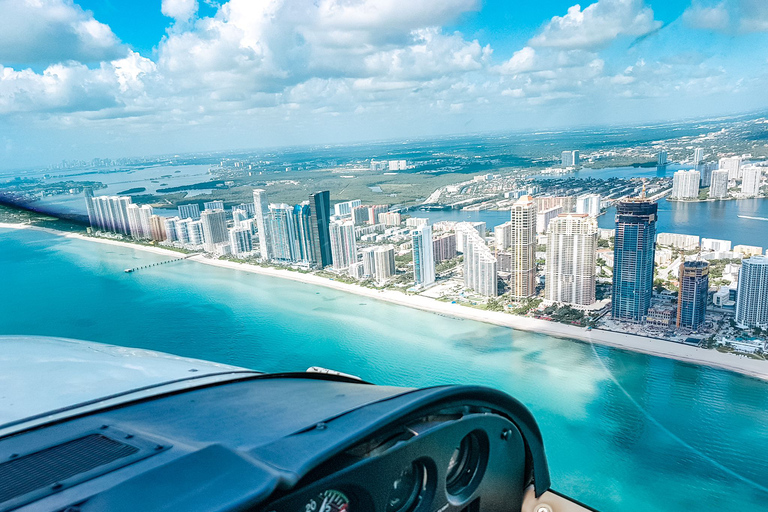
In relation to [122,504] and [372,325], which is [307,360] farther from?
[122,504]

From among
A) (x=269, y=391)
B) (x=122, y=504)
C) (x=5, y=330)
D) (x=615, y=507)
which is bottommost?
(x=615, y=507)

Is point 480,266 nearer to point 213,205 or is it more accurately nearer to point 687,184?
point 687,184

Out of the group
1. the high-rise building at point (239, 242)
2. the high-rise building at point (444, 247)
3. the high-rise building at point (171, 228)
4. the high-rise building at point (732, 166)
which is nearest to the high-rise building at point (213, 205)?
the high-rise building at point (171, 228)

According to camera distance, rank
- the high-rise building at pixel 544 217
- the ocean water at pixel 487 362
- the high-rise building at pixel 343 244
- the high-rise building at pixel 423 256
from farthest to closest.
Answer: the high-rise building at pixel 544 217 → the high-rise building at pixel 343 244 → the high-rise building at pixel 423 256 → the ocean water at pixel 487 362

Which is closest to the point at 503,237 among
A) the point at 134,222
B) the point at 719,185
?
the point at 719,185

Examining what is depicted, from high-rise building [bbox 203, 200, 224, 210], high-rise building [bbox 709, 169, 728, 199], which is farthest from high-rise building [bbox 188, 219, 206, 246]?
high-rise building [bbox 709, 169, 728, 199]

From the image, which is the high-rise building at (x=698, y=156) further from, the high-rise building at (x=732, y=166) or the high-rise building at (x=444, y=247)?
the high-rise building at (x=444, y=247)

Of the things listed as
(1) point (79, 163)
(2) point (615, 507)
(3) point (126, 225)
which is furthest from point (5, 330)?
(1) point (79, 163)
